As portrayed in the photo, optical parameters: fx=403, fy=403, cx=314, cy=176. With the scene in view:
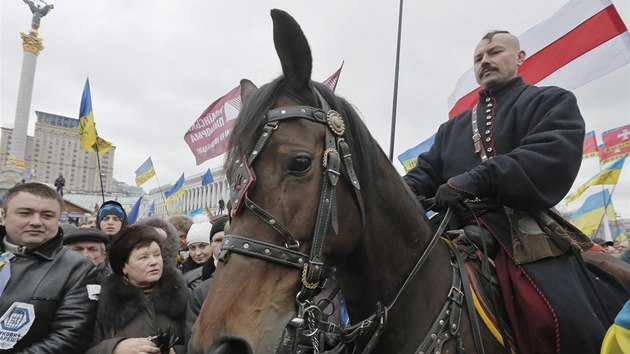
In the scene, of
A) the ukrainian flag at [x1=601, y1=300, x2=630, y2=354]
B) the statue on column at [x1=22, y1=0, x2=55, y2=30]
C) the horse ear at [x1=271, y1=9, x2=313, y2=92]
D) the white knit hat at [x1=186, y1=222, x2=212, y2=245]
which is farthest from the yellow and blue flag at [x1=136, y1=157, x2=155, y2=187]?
the statue on column at [x1=22, y1=0, x2=55, y2=30]

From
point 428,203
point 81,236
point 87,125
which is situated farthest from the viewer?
point 87,125

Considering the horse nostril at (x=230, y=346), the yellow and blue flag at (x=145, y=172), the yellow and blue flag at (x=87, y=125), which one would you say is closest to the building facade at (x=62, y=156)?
the yellow and blue flag at (x=145, y=172)

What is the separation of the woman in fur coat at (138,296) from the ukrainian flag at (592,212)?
12.6 m

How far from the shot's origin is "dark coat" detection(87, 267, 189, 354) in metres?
3.10

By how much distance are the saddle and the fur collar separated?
2343mm

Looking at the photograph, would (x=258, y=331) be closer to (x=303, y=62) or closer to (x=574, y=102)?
(x=303, y=62)

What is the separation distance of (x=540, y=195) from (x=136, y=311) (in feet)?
9.87

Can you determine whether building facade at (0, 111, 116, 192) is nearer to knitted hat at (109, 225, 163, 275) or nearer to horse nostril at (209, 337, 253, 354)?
knitted hat at (109, 225, 163, 275)

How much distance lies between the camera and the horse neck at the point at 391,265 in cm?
207

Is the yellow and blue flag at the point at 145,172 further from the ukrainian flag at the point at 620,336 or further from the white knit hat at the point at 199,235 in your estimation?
the ukrainian flag at the point at 620,336

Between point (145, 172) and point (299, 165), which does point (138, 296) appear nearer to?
point (299, 165)

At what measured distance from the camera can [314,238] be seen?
167 cm

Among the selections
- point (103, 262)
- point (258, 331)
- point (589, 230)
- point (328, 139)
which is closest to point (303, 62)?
point (328, 139)

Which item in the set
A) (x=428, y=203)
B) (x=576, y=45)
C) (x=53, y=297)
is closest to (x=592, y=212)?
(x=576, y=45)
